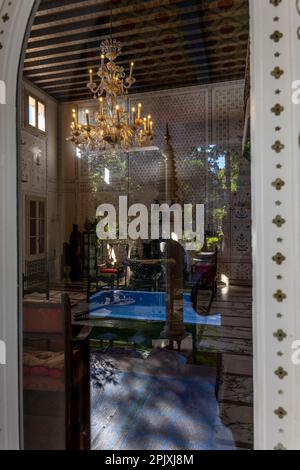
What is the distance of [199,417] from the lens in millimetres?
1520

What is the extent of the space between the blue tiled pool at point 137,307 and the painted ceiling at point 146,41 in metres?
2.11

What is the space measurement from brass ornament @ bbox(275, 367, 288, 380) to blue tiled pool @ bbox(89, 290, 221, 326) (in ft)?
7.74

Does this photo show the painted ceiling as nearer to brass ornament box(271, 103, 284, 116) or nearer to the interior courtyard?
the interior courtyard

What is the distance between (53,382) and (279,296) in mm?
908

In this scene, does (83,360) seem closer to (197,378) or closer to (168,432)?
(168,432)

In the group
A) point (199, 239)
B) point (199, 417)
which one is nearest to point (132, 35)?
point (199, 239)

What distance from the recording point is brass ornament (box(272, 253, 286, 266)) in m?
0.67

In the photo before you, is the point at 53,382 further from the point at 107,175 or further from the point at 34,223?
the point at 107,175

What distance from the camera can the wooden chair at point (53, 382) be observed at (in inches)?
35.6

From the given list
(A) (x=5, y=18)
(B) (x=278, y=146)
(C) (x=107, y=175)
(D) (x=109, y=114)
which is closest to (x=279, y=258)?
(B) (x=278, y=146)

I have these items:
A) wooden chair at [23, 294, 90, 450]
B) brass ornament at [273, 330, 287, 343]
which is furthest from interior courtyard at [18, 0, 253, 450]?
brass ornament at [273, 330, 287, 343]

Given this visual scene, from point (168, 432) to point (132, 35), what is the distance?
331 centimetres
